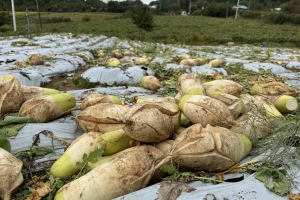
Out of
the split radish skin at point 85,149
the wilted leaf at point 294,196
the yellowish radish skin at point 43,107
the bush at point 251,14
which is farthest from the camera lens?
the bush at point 251,14

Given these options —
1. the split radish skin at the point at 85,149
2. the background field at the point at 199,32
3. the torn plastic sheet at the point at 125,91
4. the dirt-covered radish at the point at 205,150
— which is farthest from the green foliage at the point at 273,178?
the background field at the point at 199,32

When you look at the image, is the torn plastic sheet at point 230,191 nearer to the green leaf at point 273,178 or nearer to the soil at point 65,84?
the green leaf at point 273,178

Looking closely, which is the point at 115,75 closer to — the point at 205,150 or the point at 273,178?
the point at 205,150

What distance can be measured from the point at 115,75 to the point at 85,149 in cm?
388

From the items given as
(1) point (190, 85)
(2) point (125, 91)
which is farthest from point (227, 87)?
(2) point (125, 91)

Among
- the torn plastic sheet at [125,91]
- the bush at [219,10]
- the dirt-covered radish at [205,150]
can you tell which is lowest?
the torn plastic sheet at [125,91]

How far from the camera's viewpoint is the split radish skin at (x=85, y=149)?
2201 millimetres

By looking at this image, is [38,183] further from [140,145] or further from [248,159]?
[248,159]

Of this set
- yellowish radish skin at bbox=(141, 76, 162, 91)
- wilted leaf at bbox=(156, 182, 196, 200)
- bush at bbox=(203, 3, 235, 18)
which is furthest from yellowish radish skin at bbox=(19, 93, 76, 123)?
bush at bbox=(203, 3, 235, 18)

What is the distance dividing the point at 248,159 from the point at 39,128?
79.4 inches

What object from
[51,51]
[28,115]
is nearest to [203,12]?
[51,51]

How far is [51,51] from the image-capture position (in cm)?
1026

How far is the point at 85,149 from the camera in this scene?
2234mm

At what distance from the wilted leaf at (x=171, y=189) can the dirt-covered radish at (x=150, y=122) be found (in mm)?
418
